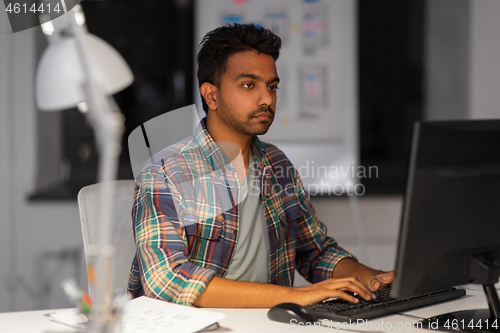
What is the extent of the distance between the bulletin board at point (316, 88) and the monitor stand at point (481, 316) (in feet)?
5.75

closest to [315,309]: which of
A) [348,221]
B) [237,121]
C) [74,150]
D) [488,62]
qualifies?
[237,121]

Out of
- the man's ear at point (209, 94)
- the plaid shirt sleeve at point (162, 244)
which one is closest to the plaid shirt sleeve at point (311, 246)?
the man's ear at point (209, 94)

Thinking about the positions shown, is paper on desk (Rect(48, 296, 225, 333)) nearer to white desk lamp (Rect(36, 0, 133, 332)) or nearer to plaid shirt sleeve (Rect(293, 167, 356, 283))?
white desk lamp (Rect(36, 0, 133, 332))

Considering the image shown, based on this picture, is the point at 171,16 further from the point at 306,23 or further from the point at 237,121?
the point at 237,121

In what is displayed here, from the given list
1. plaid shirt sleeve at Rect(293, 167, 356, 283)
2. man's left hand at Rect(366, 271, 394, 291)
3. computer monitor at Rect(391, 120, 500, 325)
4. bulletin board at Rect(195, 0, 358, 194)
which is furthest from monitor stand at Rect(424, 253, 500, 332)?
bulletin board at Rect(195, 0, 358, 194)

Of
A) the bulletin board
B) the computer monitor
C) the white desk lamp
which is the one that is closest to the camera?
the white desk lamp

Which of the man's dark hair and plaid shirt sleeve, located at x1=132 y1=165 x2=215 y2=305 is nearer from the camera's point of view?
plaid shirt sleeve, located at x1=132 y1=165 x2=215 y2=305

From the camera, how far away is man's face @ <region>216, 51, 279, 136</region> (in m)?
1.60

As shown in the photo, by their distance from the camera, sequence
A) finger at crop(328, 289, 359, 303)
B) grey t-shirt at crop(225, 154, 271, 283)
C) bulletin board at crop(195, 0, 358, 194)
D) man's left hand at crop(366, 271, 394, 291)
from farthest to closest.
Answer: bulletin board at crop(195, 0, 358, 194) < grey t-shirt at crop(225, 154, 271, 283) < man's left hand at crop(366, 271, 394, 291) < finger at crop(328, 289, 359, 303)

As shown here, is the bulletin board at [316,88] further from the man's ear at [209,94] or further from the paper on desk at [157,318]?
the paper on desk at [157,318]

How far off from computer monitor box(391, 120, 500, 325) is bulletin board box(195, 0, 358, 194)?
180 cm

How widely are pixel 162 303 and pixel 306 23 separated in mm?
2092

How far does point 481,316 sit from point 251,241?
2.28ft

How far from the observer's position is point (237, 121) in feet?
5.27
